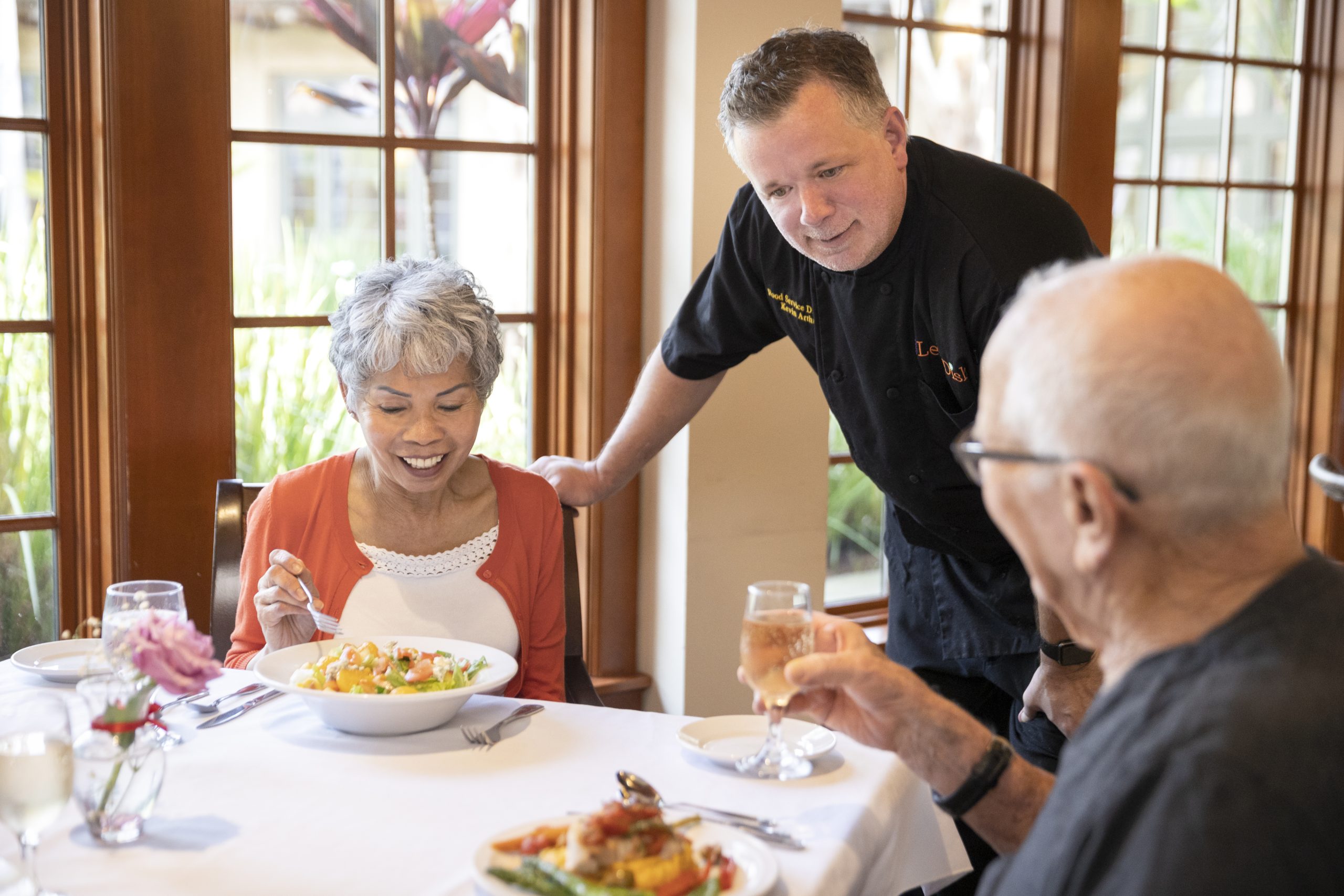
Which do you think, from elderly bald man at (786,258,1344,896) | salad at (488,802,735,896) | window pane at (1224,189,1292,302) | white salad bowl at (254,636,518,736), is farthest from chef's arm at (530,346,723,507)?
window pane at (1224,189,1292,302)

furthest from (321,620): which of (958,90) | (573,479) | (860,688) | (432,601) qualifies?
(958,90)

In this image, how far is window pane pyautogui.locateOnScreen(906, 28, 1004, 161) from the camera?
129 inches

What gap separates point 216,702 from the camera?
5.28 ft

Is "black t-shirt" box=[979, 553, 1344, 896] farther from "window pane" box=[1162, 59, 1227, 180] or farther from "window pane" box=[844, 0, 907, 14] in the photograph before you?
"window pane" box=[1162, 59, 1227, 180]

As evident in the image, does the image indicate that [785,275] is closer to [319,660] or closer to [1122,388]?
[319,660]

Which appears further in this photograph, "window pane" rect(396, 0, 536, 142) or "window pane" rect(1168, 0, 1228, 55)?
"window pane" rect(1168, 0, 1228, 55)

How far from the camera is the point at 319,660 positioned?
5.30 ft

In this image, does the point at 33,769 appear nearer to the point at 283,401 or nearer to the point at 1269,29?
the point at 283,401

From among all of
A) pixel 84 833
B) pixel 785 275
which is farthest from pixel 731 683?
pixel 84 833

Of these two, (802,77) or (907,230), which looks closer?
(802,77)

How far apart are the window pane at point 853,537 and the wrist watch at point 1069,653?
142 cm

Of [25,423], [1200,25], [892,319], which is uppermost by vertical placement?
[1200,25]

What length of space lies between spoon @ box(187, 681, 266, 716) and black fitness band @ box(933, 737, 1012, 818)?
92cm

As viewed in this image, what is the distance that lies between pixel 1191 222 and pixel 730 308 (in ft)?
7.08
